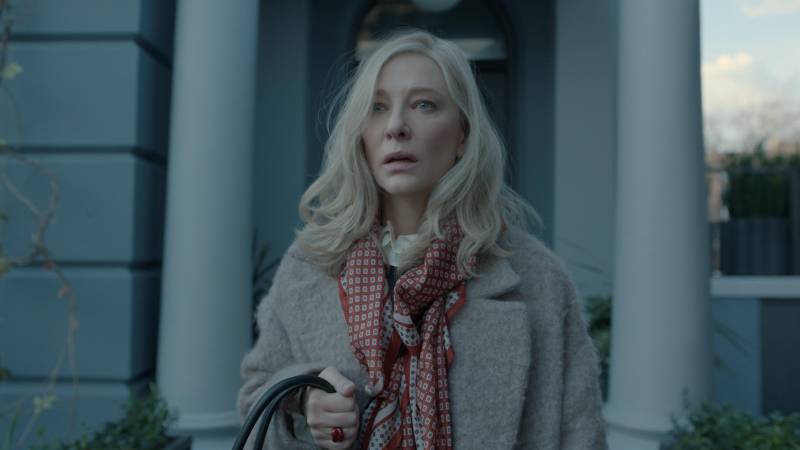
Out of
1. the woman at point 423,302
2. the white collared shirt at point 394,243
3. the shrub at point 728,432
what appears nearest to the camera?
the woman at point 423,302

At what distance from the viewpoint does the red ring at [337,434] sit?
47.1 inches

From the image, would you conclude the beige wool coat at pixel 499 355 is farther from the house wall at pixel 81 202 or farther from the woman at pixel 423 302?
the house wall at pixel 81 202

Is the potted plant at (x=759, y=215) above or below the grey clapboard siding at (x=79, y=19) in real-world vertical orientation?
below

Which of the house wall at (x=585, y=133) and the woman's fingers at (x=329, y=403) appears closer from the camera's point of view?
the woman's fingers at (x=329, y=403)

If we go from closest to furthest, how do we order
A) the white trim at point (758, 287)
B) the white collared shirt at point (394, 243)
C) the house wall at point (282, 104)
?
the white collared shirt at point (394, 243)
the white trim at point (758, 287)
the house wall at point (282, 104)

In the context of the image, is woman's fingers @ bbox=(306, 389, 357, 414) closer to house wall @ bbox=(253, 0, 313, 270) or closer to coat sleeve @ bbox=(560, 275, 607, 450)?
coat sleeve @ bbox=(560, 275, 607, 450)

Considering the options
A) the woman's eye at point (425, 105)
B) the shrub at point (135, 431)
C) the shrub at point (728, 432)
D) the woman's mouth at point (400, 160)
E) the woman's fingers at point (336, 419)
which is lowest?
the shrub at point (135, 431)

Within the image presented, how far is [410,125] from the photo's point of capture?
132 cm

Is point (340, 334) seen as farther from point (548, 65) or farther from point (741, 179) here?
point (741, 179)

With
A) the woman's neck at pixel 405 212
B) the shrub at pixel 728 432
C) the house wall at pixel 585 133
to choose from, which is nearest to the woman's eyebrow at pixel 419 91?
the woman's neck at pixel 405 212

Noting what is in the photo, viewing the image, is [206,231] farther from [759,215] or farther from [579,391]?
[759,215]

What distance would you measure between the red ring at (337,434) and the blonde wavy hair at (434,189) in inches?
15.1

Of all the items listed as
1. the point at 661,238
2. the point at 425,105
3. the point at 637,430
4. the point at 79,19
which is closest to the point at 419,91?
the point at 425,105

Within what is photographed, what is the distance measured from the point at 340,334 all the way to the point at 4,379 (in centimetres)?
234
